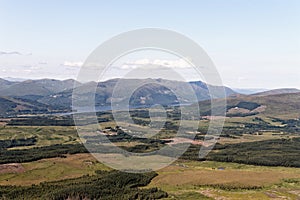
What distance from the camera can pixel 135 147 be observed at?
422 feet

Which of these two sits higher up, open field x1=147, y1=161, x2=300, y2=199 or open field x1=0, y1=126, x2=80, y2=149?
open field x1=0, y1=126, x2=80, y2=149

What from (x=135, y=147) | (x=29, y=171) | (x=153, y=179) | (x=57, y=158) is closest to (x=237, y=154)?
(x=135, y=147)

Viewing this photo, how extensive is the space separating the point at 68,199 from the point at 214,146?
82.5 metres

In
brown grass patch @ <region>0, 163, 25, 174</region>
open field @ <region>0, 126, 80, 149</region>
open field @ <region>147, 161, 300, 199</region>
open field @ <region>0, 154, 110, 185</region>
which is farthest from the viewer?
open field @ <region>0, 126, 80, 149</region>

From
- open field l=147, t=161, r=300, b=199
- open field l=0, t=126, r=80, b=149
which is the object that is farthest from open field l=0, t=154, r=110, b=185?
open field l=0, t=126, r=80, b=149

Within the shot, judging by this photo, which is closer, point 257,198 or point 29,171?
point 257,198

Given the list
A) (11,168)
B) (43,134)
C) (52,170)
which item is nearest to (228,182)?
(52,170)

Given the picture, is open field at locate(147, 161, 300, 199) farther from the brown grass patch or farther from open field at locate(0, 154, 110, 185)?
the brown grass patch

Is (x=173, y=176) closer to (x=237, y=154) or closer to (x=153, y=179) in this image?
(x=153, y=179)

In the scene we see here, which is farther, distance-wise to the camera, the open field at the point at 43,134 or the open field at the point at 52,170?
the open field at the point at 43,134

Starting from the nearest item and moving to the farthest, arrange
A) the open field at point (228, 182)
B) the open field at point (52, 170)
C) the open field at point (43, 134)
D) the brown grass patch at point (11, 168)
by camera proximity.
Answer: the open field at point (228, 182) < the open field at point (52, 170) < the brown grass patch at point (11, 168) < the open field at point (43, 134)

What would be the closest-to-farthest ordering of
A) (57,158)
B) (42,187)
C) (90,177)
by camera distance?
(42,187) → (90,177) → (57,158)

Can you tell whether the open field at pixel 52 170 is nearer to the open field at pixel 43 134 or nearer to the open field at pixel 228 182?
the open field at pixel 228 182

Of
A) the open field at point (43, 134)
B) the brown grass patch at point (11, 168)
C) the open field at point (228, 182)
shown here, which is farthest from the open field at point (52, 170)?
the open field at point (43, 134)
